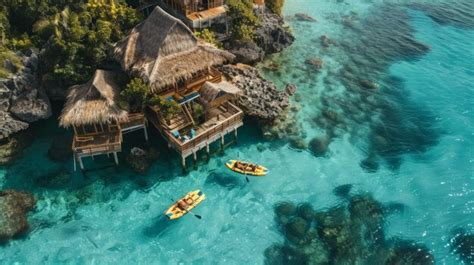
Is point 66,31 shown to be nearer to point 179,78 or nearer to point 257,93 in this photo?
point 179,78

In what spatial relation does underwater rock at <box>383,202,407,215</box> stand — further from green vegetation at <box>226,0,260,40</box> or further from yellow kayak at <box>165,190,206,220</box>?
green vegetation at <box>226,0,260,40</box>

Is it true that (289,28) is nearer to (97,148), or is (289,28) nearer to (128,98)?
(128,98)

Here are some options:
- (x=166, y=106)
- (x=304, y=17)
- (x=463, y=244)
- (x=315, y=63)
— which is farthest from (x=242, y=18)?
(x=463, y=244)

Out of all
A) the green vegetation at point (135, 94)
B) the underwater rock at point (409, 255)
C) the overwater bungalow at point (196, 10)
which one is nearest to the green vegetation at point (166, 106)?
the green vegetation at point (135, 94)

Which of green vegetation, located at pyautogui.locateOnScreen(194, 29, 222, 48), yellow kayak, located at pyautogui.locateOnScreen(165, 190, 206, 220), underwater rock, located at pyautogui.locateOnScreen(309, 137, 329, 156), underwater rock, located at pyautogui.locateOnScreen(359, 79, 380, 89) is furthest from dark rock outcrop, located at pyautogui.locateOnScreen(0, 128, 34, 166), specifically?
underwater rock, located at pyautogui.locateOnScreen(359, 79, 380, 89)

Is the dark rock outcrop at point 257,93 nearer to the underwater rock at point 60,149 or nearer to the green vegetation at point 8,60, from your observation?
the underwater rock at point 60,149
